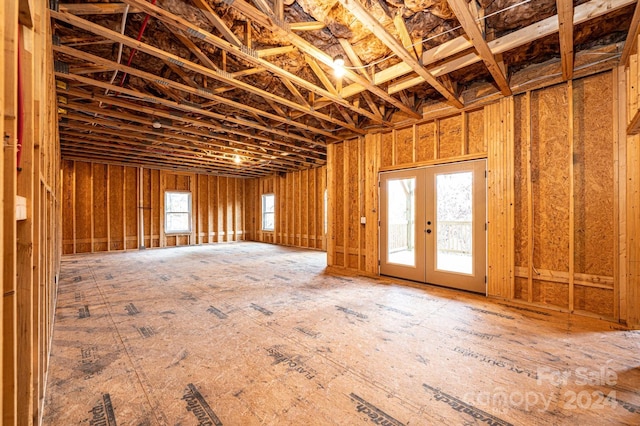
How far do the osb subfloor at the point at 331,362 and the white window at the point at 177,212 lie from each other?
21.4ft

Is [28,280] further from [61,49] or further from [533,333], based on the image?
[533,333]

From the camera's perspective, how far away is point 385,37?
2539mm

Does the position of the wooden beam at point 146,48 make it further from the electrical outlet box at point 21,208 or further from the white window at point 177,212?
the white window at point 177,212

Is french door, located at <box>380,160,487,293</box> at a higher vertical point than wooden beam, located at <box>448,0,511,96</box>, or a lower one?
lower

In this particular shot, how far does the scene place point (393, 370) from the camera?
220cm

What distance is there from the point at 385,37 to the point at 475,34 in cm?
88

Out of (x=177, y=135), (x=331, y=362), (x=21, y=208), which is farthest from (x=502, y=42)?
(x=177, y=135)

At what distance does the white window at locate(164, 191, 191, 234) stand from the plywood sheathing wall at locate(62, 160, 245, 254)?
17 centimetres

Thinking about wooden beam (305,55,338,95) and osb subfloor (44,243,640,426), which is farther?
wooden beam (305,55,338,95)

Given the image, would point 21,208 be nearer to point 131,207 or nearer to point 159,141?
point 159,141

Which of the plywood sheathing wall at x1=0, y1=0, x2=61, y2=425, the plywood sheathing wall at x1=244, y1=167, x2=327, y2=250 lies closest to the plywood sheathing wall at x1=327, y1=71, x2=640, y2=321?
the plywood sheathing wall at x1=0, y1=0, x2=61, y2=425

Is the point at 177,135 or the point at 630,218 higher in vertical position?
the point at 177,135

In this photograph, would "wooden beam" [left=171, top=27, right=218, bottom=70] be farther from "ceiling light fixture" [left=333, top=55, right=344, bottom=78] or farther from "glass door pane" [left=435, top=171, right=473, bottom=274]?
"glass door pane" [left=435, top=171, right=473, bottom=274]

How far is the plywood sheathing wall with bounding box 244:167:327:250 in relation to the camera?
9.83 metres
